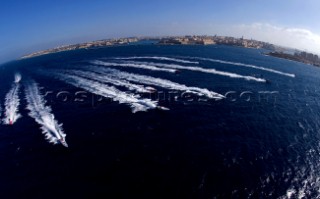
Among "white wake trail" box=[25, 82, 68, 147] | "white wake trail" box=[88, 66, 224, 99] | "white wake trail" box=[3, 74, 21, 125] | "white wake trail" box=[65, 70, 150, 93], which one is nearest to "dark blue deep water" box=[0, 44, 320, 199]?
"white wake trail" box=[25, 82, 68, 147]

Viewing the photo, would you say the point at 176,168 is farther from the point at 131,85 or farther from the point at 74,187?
the point at 131,85

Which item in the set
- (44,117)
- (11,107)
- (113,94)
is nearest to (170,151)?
(113,94)

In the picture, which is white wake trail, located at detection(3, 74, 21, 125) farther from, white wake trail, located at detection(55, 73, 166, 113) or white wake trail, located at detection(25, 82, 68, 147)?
white wake trail, located at detection(55, 73, 166, 113)

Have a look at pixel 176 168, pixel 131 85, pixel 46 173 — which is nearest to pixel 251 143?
pixel 176 168

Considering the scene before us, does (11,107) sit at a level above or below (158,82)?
below

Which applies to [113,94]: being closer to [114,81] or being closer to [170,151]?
[114,81]

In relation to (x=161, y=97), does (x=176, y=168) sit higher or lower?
lower

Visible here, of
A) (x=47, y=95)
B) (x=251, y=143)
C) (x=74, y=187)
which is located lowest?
(x=74, y=187)
